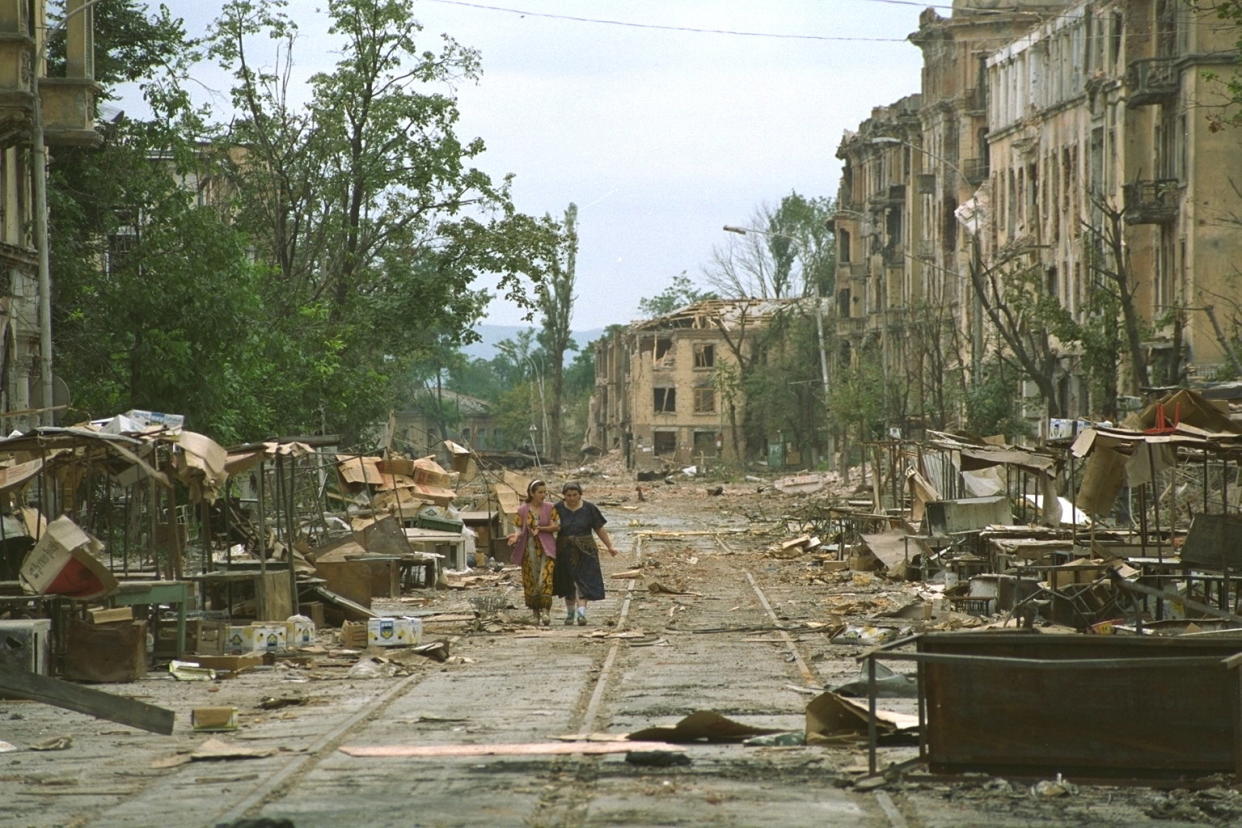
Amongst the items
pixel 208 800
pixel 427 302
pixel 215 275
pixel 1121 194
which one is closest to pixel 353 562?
pixel 215 275

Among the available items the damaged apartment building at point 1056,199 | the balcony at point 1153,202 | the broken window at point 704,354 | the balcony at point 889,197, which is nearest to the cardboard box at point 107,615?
the damaged apartment building at point 1056,199

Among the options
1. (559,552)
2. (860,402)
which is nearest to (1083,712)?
(559,552)

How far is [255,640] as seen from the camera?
63.8 feet

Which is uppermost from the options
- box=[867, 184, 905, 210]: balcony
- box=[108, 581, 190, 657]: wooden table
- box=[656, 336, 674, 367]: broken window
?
box=[867, 184, 905, 210]: balcony

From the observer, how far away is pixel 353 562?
24.7 meters

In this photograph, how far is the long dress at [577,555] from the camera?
900 inches

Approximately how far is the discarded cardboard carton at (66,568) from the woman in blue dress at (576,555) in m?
6.73

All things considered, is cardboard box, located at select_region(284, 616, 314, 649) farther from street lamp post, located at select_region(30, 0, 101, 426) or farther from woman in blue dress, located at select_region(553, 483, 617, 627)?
street lamp post, located at select_region(30, 0, 101, 426)

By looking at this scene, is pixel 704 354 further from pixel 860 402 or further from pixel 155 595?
pixel 155 595

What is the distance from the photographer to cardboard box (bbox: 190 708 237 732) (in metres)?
13.8

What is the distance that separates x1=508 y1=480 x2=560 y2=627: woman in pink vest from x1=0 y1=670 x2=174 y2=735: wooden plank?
10144 mm

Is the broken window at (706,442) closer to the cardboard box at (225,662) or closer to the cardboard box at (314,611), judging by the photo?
the cardboard box at (314,611)

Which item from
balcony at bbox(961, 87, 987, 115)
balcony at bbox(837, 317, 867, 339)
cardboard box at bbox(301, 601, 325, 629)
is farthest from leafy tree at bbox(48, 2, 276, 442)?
balcony at bbox(837, 317, 867, 339)

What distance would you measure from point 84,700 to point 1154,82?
147ft
